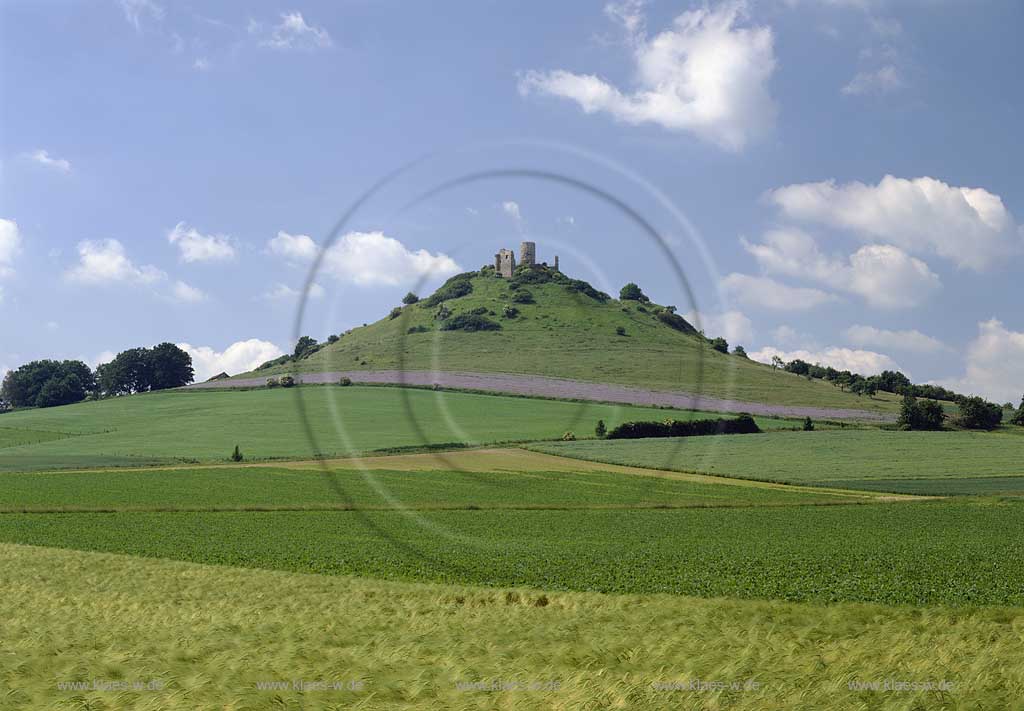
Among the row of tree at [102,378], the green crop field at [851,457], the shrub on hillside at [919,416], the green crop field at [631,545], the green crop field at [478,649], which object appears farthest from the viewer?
the row of tree at [102,378]

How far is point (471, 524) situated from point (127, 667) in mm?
33116

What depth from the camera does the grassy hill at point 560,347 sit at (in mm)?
21312

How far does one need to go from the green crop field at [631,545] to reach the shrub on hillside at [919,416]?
Answer: 58.6 m

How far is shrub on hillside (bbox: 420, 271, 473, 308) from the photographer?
19.6 metres

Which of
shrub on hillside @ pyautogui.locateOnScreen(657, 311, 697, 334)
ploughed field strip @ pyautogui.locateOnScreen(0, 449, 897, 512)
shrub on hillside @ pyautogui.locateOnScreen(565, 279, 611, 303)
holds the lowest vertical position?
ploughed field strip @ pyautogui.locateOnScreen(0, 449, 897, 512)

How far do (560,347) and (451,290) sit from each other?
101064mm

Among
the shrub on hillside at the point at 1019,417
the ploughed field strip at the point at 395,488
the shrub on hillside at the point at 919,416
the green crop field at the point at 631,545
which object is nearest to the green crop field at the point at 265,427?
the ploughed field strip at the point at 395,488

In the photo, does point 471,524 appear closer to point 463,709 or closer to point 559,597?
point 559,597

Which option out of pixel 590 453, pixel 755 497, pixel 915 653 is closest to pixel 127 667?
pixel 915 653

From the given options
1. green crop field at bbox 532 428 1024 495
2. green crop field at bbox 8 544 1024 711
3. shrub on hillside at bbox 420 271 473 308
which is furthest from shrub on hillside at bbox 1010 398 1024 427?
shrub on hillside at bbox 420 271 473 308

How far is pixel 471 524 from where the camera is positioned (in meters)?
47.7

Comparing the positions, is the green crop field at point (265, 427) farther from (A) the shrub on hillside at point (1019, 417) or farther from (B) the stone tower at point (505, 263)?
(B) the stone tower at point (505, 263)

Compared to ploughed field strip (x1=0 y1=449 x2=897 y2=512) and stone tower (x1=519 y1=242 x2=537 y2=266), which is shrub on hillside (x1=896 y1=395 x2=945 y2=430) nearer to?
ploughed field strip (x1=0 y1=449 x2=897 y2=512)

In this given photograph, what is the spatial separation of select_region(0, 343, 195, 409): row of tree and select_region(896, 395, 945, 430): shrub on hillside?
141260 mm
